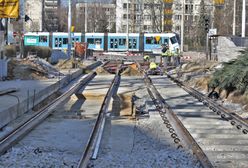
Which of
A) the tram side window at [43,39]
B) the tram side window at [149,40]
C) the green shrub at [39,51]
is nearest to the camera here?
the green shrub at [39,51]

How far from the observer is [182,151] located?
9.30m

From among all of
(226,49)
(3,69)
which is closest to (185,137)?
(3,69)

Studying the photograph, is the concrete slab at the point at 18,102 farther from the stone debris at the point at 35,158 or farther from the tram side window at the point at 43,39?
the tram side window at the point at 43,39

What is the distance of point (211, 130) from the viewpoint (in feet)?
39.3

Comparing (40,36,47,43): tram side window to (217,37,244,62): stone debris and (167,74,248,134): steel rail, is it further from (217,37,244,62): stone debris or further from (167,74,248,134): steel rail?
(167,74,248,134): steel rail

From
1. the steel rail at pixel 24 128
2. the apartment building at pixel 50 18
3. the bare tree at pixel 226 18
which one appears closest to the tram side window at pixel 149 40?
the bare tree at pixel 226 18

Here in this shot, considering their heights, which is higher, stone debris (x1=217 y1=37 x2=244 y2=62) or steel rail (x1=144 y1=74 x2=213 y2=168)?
stone debris (x1=217 y1=37 x2=244 y2=62)

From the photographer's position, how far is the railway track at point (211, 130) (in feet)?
29.3

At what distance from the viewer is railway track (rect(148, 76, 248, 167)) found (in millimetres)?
8930

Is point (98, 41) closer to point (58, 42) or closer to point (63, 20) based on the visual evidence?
point (58, 42)

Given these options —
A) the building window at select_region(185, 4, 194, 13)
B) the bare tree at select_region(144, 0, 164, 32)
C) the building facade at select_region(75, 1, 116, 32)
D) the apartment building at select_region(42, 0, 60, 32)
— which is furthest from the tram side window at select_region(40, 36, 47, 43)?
the building window at select_region(185, 4, 194, 13)

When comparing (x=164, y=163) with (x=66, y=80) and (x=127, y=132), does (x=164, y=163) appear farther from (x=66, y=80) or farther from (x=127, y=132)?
(x=66, y=80)

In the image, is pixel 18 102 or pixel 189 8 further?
pixel 189 8

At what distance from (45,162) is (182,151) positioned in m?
2.49
